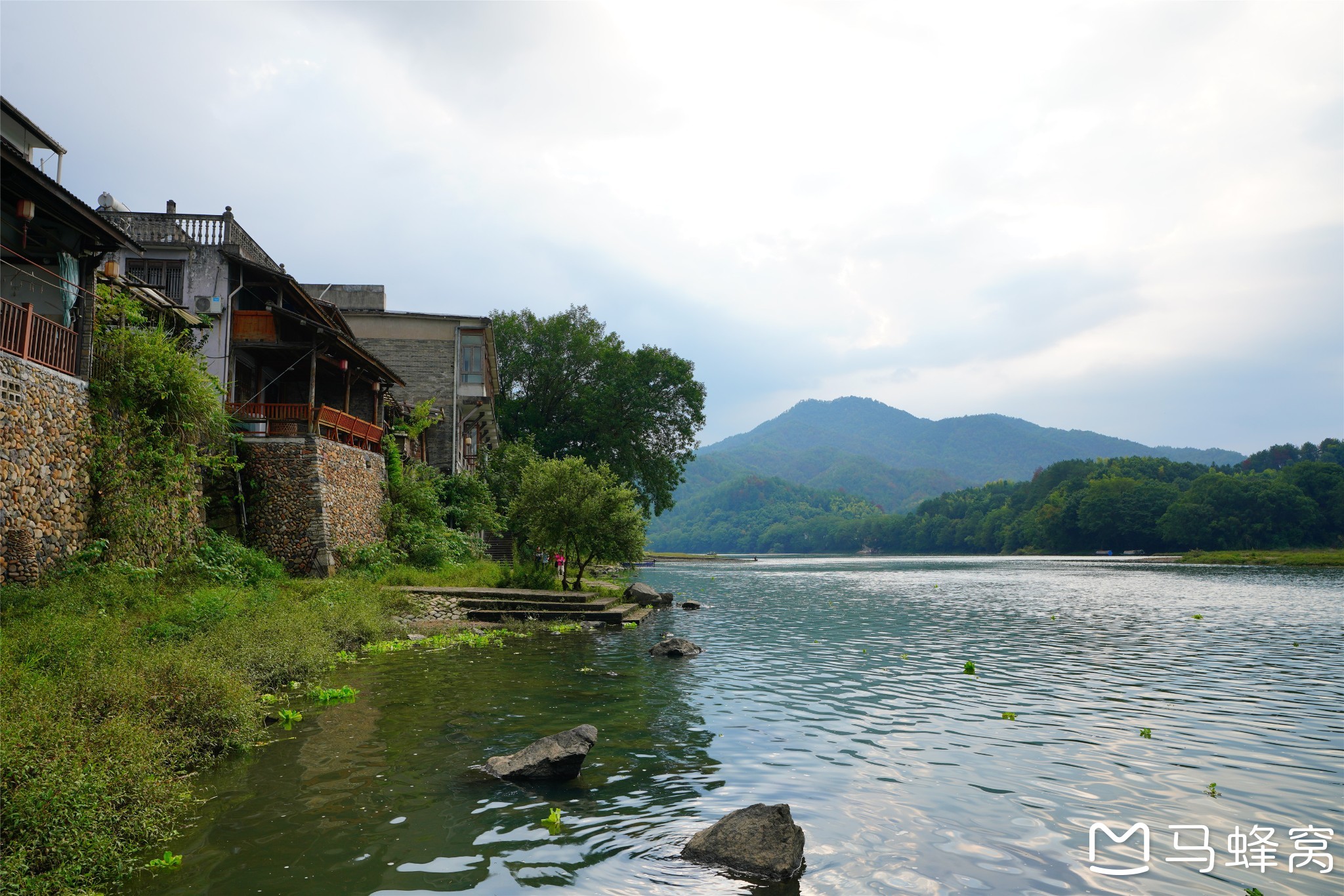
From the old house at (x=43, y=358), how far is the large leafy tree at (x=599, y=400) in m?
37.5

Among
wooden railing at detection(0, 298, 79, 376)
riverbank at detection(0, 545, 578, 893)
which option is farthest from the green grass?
wooden railing at detection(0, 298, 79, 376)

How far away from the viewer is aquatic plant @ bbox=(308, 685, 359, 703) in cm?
1279

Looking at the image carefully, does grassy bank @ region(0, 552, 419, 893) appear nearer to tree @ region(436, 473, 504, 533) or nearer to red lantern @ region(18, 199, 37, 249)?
red lantern @ region(18, 199, 37, 249)

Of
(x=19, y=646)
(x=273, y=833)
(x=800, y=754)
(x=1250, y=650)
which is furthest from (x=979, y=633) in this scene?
(x=19, y=646)

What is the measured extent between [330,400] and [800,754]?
1074 inches

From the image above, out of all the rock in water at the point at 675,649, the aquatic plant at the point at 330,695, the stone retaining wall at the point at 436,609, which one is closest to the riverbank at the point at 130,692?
the aquatic plant at the point at 330,695

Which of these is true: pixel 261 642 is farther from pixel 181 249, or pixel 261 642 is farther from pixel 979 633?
pixel 979 633

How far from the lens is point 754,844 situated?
6.77m

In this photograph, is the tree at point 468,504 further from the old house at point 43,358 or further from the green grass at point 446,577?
the old house at point 43,358

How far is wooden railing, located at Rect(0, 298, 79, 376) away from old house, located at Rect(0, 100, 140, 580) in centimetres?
2

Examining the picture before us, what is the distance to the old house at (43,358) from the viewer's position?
1432 centimetres

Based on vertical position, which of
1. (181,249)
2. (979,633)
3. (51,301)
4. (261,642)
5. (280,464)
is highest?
(181,249)

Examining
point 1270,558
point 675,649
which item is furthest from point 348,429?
point 1270,558

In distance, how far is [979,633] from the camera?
2472 centimetres
